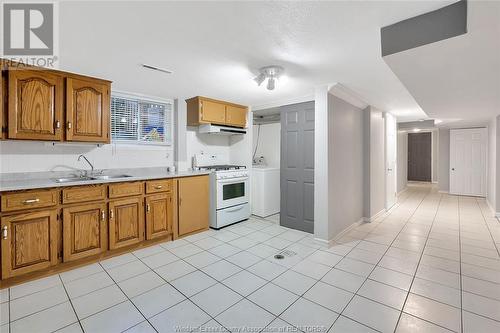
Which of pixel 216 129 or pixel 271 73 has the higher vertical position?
pixel 271 73

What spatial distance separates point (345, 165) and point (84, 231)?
3.65 metres

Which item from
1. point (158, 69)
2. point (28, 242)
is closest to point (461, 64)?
point (158, 69)

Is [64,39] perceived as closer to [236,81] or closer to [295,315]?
[236,81]

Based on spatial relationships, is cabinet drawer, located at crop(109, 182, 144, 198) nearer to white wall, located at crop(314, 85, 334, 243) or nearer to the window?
the window

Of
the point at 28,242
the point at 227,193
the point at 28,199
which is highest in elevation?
the point at 28,199

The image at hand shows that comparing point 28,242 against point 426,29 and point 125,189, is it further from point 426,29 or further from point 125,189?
point 426,29

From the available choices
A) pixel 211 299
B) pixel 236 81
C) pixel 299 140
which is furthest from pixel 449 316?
pixel 236 81

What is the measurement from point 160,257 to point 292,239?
1844 millimetres

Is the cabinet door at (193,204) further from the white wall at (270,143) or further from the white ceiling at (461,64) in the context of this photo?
the white ceiling at (461,64)

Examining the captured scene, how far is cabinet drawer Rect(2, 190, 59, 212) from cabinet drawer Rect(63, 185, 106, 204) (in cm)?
9

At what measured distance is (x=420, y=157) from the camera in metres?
10.2

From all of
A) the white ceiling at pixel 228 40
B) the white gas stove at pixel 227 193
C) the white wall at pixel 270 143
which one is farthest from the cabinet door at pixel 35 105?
the white wall at pixel 270 143

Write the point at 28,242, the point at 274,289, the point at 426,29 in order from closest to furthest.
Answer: the point at 426,29 < the point at 274,289 < the point at 28,242

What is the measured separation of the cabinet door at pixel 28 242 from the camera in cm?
220
